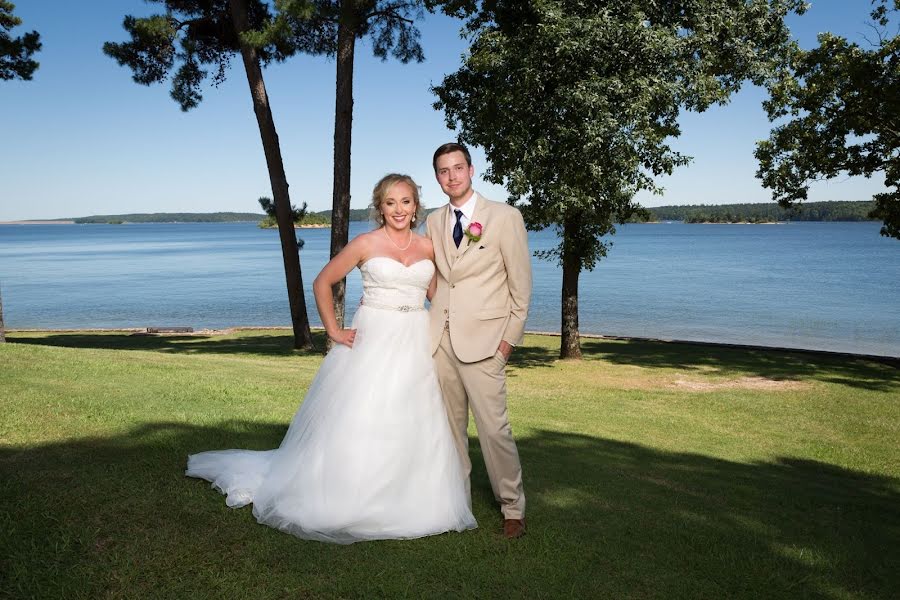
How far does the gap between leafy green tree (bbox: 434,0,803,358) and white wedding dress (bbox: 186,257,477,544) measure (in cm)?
953

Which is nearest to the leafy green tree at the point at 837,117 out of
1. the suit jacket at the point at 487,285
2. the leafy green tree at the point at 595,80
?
the leafy green tree at the point at 595,80

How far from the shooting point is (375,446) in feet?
14.6

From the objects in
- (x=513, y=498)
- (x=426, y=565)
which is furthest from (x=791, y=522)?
(x=426, y=565)

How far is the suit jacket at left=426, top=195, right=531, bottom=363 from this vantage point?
4.48m

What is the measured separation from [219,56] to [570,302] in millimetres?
11427

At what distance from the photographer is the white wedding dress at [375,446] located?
14.4ft

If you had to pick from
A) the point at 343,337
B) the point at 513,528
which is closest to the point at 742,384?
the point at 513,528

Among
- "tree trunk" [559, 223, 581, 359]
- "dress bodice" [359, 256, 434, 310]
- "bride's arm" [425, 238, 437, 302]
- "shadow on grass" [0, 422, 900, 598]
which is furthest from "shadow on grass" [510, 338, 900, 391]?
"dress bodice" [359, 256, 434, 310]

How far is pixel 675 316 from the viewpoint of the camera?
35.5m

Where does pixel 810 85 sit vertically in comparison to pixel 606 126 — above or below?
above

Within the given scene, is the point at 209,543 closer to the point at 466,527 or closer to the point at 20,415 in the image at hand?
the point at 466,527

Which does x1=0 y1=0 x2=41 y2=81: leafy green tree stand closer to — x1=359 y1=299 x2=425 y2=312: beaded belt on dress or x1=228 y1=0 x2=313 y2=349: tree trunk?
x1=228 y1=0 x2=313 y2=349: tree trunk

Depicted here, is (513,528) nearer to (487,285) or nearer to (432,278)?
(487,285)

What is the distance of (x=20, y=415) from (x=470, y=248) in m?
4.62
